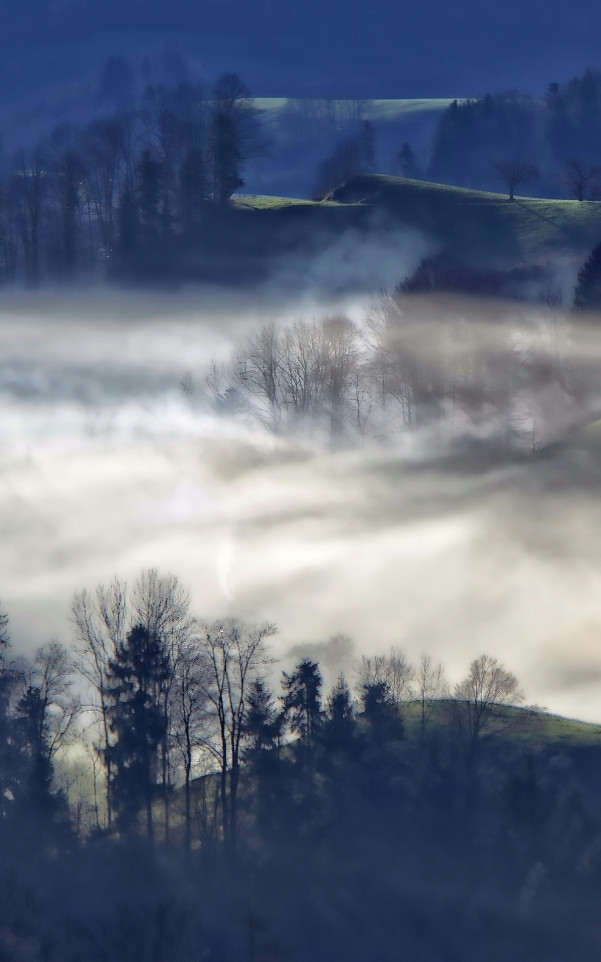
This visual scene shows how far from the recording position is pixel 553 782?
6919 centimetres

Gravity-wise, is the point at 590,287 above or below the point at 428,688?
above

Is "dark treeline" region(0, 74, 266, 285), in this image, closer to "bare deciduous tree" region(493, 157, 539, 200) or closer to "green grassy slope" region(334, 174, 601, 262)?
"green grassy slope" region(334, 174, 601, 262)

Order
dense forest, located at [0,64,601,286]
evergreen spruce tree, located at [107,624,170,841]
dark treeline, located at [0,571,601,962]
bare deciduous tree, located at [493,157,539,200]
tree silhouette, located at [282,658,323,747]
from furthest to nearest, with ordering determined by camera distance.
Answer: bare deciduous tree, located at [493,157,539,200] → dense forest, located at [0,64,601,286] → tree silhouette, located at [282,658,323,747] → evergreen spruce tree, located at [107,624,170,841] → dark treeline, located at [0,571,601,962]

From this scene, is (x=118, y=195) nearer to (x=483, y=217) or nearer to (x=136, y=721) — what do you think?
(x=483, y=217)

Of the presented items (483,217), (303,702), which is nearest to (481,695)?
(303,702)

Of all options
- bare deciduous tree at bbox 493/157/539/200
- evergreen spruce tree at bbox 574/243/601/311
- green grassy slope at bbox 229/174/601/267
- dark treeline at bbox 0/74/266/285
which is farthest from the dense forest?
evergreen spruce tree at bbox 574/243/601/311

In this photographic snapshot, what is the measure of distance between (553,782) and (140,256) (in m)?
100

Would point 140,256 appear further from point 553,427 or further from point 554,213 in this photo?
point 553,427

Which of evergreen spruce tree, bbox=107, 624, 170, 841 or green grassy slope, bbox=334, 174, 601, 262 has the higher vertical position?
green grassy slope, bbox=334, 174, 601, 262

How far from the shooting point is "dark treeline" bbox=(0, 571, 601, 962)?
6219 cm

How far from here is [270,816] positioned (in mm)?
67938

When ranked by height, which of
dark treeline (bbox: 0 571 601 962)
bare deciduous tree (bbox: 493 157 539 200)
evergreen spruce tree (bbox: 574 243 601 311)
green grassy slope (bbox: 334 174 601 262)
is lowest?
dark treeline (bbox: 0 571 601 962)

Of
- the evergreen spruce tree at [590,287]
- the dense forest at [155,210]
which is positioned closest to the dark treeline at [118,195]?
the dense forest at [155,210]

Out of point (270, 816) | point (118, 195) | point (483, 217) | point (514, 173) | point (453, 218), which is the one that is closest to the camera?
point (270, 816)
